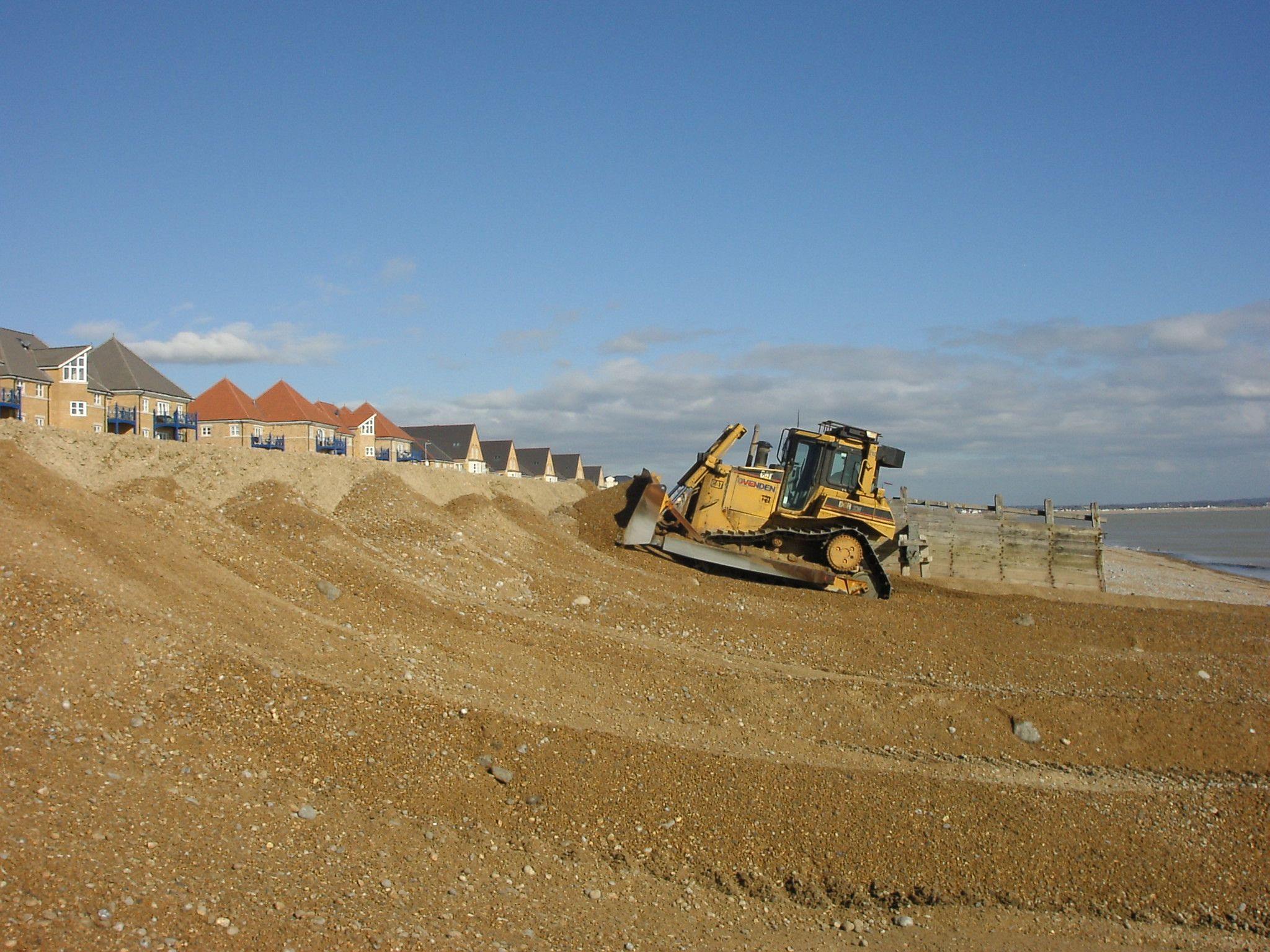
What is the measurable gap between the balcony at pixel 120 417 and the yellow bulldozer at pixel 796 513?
997 inches

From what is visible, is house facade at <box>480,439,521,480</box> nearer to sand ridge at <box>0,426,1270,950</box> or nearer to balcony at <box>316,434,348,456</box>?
balcony at <box>316,434,348,456</box>

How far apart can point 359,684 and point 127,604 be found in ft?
8.19

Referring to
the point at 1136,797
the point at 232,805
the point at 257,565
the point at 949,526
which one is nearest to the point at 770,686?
the point at 1136,797

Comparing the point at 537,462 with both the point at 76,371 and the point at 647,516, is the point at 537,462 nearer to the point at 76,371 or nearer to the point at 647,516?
the point at 76,371

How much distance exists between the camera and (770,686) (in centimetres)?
1077

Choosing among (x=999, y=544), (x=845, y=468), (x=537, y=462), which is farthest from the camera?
(x=537, y=462)

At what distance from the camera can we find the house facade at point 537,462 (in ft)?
245

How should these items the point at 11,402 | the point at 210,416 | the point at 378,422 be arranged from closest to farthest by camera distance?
the point at 11,402, the point at 210,416, the point at 378,422

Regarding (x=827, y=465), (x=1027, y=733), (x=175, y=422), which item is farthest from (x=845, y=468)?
(x=175, y=422)

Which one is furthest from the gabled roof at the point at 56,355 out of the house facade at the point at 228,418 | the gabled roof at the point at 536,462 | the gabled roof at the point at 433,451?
the gabled roof at the point at 536,462

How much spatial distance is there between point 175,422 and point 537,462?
39.9 m

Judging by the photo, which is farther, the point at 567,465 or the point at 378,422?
the point at 567,465

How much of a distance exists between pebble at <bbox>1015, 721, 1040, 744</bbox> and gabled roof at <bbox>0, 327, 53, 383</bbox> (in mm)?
30740

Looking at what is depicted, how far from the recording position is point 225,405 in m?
46.6
